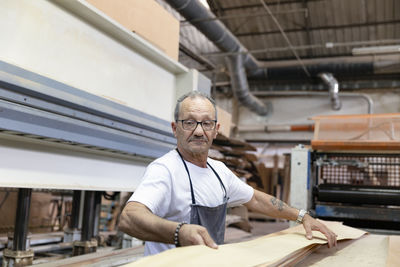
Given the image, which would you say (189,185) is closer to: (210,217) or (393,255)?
(210,217)

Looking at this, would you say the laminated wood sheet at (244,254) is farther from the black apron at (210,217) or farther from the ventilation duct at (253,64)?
the ventilation duct at (253,64)

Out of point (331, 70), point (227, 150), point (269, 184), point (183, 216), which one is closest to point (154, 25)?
point (183, 216)

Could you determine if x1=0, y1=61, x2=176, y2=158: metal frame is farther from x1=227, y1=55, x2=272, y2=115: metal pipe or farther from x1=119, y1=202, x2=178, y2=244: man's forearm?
x1=227, y1=55, x2=272, y2=115: metal pipe

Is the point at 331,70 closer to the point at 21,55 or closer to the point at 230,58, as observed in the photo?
the point at 230,58

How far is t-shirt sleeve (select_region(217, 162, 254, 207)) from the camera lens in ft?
5.65

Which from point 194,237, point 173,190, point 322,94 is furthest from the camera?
point 322,94

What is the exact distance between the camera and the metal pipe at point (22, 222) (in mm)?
1952

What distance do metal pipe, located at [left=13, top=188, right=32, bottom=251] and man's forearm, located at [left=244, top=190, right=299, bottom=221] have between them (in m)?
1.16

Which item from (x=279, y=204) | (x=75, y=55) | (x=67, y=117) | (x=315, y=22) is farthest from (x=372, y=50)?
(x=67, y=117)

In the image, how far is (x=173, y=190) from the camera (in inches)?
54.6

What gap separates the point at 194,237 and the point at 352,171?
221 cm

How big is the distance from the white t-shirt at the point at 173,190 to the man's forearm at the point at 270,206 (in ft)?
0.77

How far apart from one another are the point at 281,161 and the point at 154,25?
722 centimetres

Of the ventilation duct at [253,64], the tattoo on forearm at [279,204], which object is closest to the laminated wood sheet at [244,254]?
the tattoo on forearm at [279,204]
